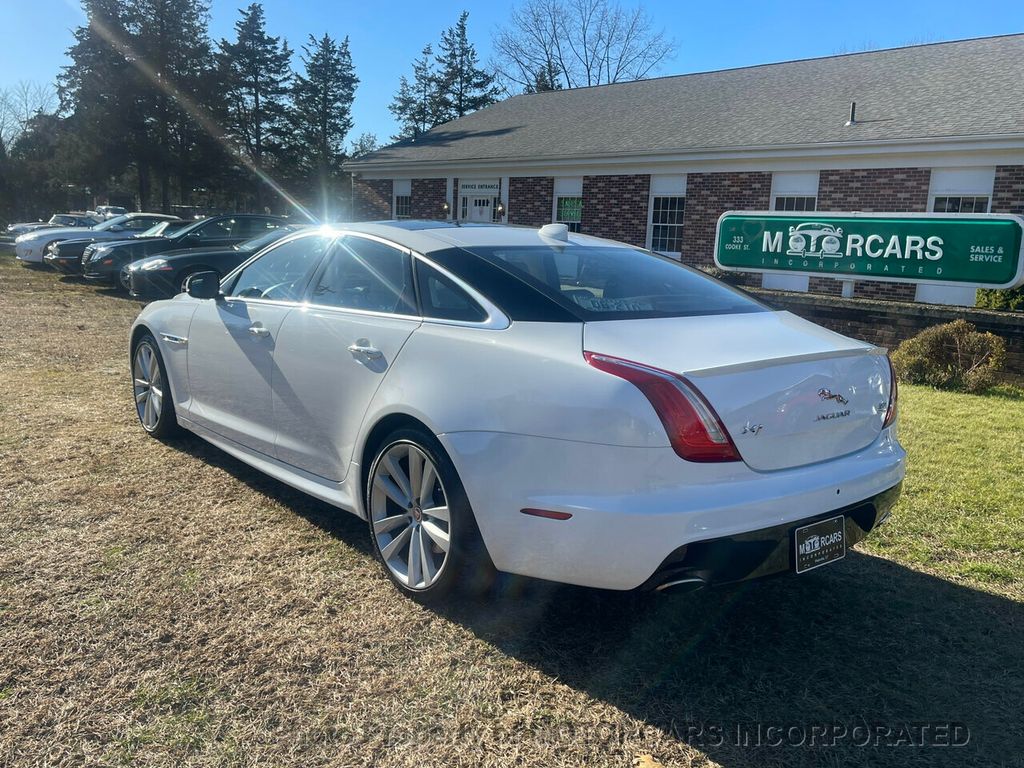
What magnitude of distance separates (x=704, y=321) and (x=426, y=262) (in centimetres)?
122

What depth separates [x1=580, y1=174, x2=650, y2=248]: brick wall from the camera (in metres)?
19.6

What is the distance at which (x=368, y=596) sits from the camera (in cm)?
343

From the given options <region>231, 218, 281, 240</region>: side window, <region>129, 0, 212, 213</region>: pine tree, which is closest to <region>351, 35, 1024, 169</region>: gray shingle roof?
<region>231, 218, 281, 240</region>: side window

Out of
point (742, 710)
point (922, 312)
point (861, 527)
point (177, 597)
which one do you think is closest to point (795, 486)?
point (861, 527)

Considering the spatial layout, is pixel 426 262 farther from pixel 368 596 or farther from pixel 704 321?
pixel 368 596

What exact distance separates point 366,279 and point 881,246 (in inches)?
324

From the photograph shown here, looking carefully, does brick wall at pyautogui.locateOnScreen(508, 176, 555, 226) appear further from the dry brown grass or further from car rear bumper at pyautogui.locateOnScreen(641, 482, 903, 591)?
car rear bumper at pyautogui.locateOnScreen(641, 482, 903, 591)

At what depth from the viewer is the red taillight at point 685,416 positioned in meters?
2.57

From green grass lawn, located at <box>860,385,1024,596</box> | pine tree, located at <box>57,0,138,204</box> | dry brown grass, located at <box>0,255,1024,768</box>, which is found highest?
pine tree, located at <box>57,0,138,204</box>

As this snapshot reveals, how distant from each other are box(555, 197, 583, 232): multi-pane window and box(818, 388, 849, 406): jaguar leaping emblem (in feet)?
60.1

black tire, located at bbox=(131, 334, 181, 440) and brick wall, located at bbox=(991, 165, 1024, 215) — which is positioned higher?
brick wall, located at bbox=(991, 165, 1024, 215)

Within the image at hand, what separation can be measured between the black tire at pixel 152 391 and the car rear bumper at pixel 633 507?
10.3 ft

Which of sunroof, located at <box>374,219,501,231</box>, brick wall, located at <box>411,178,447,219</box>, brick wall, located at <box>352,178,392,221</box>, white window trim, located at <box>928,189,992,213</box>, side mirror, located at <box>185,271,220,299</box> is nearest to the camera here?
sunroof, located at <box>374,219,501,231</box>

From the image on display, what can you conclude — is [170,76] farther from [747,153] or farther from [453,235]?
[453,235]
